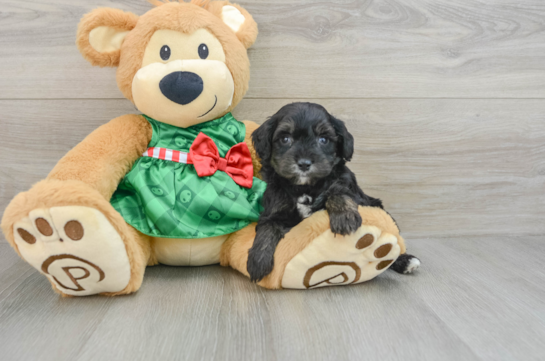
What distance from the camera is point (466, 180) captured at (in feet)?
6.67

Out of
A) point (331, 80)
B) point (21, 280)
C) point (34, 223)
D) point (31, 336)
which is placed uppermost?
point (331, 80)

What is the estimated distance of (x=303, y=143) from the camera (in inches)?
53.4

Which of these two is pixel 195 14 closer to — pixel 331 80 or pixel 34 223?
pixel 331 80

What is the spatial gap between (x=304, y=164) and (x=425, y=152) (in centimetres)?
100

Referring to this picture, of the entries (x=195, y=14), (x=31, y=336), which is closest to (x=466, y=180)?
(x=195, y=14)

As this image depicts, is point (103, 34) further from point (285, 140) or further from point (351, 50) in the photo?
point (351, 50)

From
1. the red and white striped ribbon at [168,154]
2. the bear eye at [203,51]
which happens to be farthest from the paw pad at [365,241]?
the bear eye at [203,51]

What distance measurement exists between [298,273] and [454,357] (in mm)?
524

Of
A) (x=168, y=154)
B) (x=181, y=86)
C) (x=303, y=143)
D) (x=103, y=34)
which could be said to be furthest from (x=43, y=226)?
(x=303, y=143)

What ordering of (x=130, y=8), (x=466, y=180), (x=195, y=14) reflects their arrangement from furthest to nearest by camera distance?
(x=466, y=180) → (x=130, y=8) → (x=195, y=14)

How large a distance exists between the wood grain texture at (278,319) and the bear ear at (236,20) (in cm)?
97

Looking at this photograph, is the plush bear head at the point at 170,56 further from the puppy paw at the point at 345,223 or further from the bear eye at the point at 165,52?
the puppy paw at the point at 345,223

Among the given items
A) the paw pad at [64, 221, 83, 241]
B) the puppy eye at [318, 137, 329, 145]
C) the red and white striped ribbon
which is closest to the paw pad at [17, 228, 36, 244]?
the paw pad at [64, 221, 83, 241]

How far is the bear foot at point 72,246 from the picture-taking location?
45.1 inches
